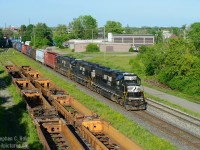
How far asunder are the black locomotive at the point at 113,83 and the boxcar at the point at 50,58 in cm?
1406

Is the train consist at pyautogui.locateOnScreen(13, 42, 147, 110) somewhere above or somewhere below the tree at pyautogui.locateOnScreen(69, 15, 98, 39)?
below

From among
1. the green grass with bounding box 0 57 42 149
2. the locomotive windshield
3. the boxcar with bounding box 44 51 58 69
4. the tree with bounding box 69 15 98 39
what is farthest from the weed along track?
the tree with bounding box 69 15 98 39

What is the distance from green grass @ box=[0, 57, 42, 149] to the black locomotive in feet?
26.7

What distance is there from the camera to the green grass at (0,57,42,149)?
59.9 ft

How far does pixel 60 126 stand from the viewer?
68.0 ft

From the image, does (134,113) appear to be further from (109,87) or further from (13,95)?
(13,95)

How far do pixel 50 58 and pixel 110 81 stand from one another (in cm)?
3177

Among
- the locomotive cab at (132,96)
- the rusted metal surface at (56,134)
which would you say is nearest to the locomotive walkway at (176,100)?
the locomotive cab at (132,96)

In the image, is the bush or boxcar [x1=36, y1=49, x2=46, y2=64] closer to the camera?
boxcar [x1=36, y1=49, x2=46, y2=64]

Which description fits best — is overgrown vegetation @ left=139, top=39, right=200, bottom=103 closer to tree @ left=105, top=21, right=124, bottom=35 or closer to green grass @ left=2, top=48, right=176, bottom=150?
green grass @ left=2, top=48, right=176, bottom=150

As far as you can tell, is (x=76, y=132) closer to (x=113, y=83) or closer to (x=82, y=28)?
(x=113, y=83)

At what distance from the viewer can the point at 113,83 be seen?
31.0 meters

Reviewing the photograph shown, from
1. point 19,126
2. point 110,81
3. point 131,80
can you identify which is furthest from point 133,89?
point 19,126

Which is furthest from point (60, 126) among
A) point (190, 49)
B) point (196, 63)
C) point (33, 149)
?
point (190, 49)
